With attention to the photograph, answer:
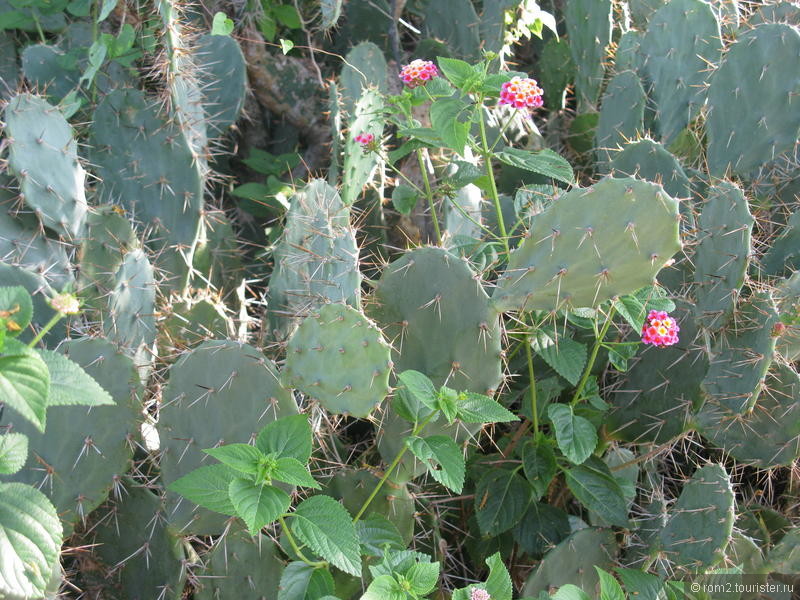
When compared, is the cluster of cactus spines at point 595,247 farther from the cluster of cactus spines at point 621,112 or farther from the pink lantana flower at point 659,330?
the cluster of cactus spines at point 621,112

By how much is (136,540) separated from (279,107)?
1873mm

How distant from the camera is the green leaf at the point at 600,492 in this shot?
173 centimetres

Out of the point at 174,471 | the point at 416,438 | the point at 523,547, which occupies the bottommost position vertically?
the point at 523,547

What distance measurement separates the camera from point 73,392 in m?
1.21

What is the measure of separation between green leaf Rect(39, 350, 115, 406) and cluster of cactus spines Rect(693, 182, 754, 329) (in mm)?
1275

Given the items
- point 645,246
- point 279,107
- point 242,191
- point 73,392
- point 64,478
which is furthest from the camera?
point 279,107

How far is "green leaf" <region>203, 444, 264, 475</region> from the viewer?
4.20ft

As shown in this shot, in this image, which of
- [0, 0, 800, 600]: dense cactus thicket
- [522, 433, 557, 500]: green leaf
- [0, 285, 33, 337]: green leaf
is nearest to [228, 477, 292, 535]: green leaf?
[0, 0, 800, 600]: dense cactus thicket

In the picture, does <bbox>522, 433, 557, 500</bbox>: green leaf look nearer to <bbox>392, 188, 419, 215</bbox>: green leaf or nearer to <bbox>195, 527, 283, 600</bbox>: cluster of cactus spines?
<bbox>195, 527, 283, 600</bbox>: cluster of cactus spines

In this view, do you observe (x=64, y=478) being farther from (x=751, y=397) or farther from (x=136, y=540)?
(x=751, y=397)

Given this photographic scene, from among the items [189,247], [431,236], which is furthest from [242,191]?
[431,236]

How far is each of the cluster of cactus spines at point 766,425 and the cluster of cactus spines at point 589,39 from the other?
52.3 inches

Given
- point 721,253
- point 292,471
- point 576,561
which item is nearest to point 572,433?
point 576,561

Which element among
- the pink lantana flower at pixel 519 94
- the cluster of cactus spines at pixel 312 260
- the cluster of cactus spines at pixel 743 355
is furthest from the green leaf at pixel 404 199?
the cluster of cactus spines at pixel 743 355
